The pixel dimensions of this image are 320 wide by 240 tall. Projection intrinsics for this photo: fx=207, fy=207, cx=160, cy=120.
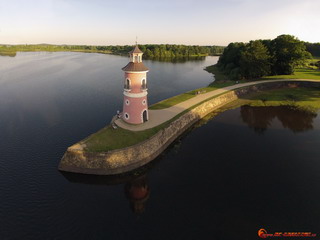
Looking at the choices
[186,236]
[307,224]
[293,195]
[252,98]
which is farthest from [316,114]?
[186,236]

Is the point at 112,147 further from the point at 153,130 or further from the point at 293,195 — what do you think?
the point at 293,195

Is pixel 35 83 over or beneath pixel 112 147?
over

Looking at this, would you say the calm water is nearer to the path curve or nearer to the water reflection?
the water reflection

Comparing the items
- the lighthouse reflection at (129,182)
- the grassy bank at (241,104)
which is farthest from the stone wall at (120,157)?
the grassy bank at (241,104)

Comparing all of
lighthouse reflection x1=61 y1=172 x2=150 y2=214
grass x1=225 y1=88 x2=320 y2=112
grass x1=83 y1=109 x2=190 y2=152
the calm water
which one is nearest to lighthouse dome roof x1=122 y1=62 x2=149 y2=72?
grass x1=83 y1=109 x2=190 y2=152

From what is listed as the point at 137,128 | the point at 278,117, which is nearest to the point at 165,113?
the point at 137,128

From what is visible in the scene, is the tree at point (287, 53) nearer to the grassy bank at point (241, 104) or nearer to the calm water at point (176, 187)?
the grassy bank at point (241, 104)
